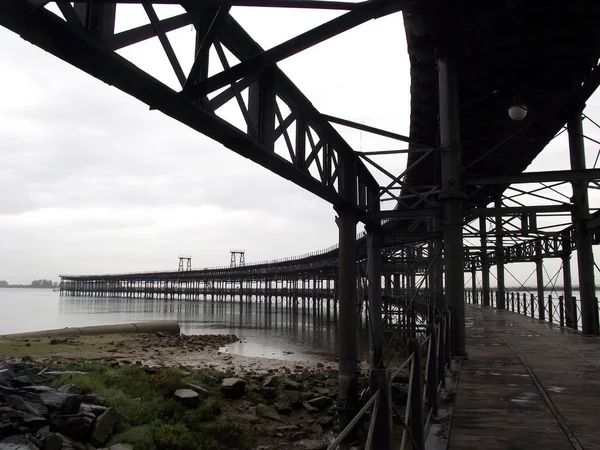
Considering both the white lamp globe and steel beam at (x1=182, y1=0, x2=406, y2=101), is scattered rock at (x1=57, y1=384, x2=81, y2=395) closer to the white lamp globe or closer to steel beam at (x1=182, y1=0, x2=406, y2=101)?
steel beam at (x1=182, y1=0, x2=406, y2=101)

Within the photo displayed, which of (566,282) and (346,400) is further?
(566,282)

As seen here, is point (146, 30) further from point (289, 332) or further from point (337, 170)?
point (289, 332)

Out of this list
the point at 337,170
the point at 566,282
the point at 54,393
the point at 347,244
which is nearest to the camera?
the point at 54,393

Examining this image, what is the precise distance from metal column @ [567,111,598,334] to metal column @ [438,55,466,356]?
20.4 feet

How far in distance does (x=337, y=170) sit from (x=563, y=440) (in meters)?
7.72

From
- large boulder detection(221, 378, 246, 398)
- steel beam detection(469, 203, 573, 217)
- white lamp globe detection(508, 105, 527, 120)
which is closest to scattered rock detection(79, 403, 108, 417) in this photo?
large boulder detection(221, 378, 246, 398)

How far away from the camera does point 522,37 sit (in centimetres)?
1034

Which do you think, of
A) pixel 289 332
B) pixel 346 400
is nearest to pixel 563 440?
pixel 346 400

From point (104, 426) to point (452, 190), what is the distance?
900cm

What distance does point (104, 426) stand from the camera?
31.5 ft

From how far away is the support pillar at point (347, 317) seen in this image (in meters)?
12.1

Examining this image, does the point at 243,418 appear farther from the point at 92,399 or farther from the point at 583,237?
the point at 583,237

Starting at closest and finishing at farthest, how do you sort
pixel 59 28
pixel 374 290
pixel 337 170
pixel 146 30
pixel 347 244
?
pixel 59 28 → pixel 146 30 → pixel 337 170 → pixel 347 244 → pixel 374 290

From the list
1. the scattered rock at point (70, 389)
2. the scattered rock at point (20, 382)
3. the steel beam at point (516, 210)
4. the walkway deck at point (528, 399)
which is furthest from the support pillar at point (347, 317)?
the scattered rock at point (20, 382)
